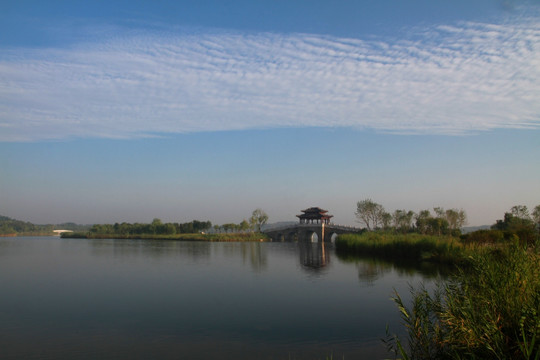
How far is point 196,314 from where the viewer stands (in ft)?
38.2

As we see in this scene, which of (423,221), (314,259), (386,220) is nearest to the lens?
(314,259)

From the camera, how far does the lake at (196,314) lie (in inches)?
338

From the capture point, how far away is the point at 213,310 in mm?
12195

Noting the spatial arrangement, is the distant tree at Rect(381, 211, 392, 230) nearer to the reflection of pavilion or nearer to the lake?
the reflection of pavilion

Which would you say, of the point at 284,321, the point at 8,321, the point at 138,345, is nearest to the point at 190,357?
the point at 138,345

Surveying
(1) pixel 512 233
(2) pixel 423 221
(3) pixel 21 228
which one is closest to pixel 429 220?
(2) pixel 423 221

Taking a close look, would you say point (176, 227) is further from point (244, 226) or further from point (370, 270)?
point (370, 270)

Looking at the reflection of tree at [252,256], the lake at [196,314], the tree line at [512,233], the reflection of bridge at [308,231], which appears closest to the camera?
the lake at [196,314]

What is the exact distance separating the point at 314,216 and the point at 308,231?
8.01ft

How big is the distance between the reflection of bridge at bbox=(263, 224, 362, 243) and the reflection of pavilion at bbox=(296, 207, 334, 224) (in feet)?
5.23

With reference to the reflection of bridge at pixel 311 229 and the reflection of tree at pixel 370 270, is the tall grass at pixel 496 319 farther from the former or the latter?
the reflection of bridge at pixel 311 229

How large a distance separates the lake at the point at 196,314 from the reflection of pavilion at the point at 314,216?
39.4m

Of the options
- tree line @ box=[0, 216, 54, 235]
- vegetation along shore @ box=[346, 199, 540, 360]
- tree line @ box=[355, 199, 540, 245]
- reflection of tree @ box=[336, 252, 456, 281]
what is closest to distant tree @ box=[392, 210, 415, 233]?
tree line @ box=[355, 199, 540, 245]

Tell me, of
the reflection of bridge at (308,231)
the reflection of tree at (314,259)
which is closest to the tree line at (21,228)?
the reflection of bridge at (308,231)
